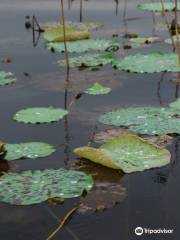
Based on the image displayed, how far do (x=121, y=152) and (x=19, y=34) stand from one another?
3277mm

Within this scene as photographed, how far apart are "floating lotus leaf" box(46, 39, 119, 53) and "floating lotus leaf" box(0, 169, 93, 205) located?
2.68m

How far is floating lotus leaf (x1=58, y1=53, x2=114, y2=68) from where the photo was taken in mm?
4762

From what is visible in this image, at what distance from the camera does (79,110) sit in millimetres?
3678

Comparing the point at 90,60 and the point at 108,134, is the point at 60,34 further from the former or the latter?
the point at 108,134

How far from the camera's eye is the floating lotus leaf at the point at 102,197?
2.43m

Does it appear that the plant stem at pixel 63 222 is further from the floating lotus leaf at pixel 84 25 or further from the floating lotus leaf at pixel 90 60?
the floating lotus leaf at pixel 84 25

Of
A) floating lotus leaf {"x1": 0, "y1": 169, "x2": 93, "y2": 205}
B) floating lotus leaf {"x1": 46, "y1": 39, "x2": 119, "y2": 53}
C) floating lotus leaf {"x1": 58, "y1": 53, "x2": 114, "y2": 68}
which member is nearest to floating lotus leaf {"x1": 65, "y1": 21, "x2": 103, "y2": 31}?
floating lotus leaf {"x1": 46, "y1": 39, "x2": 119, "y2": 53}

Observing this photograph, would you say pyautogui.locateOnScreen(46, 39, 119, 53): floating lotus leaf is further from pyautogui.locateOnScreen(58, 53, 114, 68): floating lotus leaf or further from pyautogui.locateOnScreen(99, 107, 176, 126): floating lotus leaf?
pyautogui.locateOnScreen(99, 107, 176, 126): floating lotus leaf

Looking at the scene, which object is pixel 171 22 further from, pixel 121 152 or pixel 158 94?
pixel 121 152

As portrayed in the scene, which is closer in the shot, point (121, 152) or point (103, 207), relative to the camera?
point (103, 207)

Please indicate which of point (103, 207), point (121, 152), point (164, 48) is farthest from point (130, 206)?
point (164, 48)

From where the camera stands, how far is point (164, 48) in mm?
5305

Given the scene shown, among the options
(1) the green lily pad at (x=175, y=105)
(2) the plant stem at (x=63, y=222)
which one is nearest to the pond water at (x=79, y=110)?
(2) the plant stem at (x=63, y=222)

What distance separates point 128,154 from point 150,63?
175 centimetres
